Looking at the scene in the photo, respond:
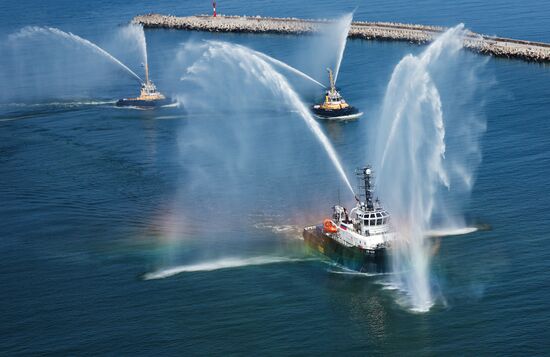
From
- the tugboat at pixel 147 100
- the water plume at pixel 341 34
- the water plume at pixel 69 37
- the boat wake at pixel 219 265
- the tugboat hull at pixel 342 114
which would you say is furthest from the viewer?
the water plume at pixel 69 37

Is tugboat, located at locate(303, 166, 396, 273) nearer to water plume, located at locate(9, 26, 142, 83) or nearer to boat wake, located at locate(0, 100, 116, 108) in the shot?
boat wake, located at locate(0, 100, 116, 108)

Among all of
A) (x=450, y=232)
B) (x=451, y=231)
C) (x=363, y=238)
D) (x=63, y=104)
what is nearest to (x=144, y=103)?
(x=63, y=104)

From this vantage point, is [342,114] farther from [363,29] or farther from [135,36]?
[135,36]

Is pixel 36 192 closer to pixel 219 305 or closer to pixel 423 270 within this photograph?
pixel 219 305

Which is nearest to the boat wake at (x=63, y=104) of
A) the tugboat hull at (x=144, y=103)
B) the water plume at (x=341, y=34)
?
the tugboat hull at (x=144, y=103)

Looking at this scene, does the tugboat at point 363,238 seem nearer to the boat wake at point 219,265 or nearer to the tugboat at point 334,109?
the boat wake at point 219,265

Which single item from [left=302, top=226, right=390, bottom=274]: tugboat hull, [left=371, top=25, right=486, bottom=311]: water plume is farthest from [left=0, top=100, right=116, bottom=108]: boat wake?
[left=302, top=226, right=390, bottom=274]: tugboat hull
